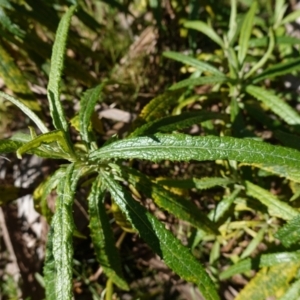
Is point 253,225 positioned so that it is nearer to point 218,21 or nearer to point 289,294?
point 289,294

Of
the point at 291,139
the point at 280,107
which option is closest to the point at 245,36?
the point at 280,107

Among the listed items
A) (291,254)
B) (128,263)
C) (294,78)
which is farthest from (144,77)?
(291,254)

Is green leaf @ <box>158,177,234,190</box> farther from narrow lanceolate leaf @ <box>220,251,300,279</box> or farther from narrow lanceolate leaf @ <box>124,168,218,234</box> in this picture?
narrow lanceolate leaf @ <box>220,251,300,279</box>

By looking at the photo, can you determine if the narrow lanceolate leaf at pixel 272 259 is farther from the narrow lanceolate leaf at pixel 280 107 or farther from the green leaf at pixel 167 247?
the narrow lanceolate leaf at pixel 280 107

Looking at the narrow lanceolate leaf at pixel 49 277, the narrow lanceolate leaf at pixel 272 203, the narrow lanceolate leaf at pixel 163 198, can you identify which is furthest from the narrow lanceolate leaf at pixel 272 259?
the narrow lanceolate leaf at pixel 49 277

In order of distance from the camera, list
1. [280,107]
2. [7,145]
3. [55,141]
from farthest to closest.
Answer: [280,107] → [55,141] → [7,145]

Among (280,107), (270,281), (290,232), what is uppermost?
(280,107)

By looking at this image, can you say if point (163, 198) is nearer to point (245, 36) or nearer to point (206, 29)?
point (245, 36)
